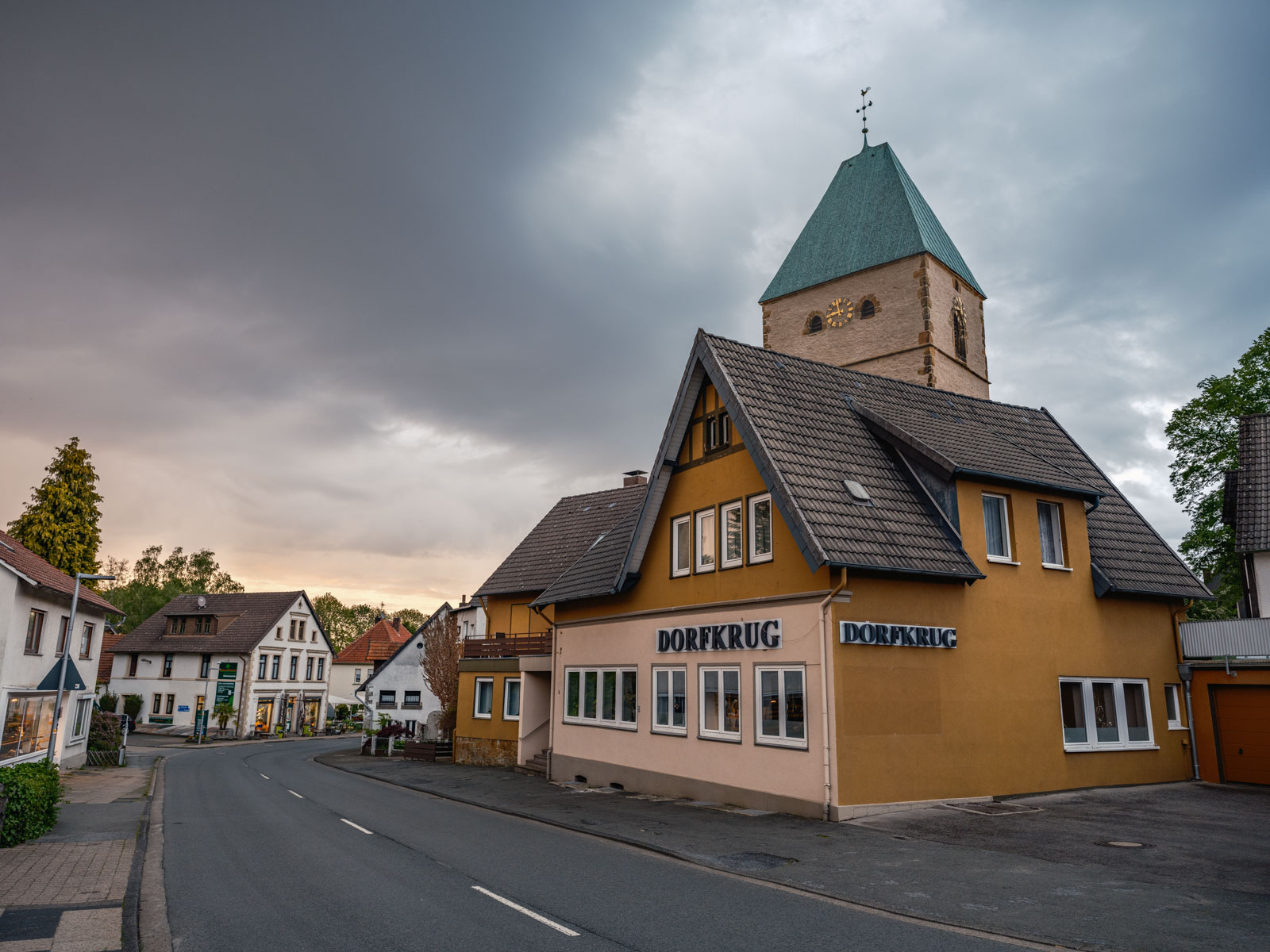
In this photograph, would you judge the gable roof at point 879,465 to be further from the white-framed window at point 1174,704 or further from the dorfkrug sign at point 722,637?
the white-framed window at point 1174,704

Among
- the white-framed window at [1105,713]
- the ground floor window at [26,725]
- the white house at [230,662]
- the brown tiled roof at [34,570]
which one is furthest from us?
the white house at [230,662]

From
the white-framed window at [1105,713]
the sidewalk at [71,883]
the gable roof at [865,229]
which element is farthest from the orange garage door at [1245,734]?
the gable roof at [865,229]

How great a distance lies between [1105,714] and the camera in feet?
63.5

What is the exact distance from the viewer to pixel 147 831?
53.9 feet

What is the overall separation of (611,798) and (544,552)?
1600cm

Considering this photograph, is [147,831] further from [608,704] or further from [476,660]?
[476,660]

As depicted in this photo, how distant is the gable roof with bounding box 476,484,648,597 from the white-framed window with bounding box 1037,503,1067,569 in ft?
52.5

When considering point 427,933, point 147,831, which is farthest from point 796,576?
point 147,831

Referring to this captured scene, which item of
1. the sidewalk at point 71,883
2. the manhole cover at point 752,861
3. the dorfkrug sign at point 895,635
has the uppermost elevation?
the dorfkrug sign at point 895,635

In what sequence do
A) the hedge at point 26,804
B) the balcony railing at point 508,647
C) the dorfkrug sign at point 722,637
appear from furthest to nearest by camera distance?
the balcony railing at point 508,647
the dorfkrug sign at point 722,637
the hedge at point 26,804

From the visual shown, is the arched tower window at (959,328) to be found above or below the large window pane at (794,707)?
above

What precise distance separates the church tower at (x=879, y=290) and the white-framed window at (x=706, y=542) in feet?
67.7

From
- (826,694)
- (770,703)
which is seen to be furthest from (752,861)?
(770,703)

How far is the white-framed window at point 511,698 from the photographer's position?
102 ft
